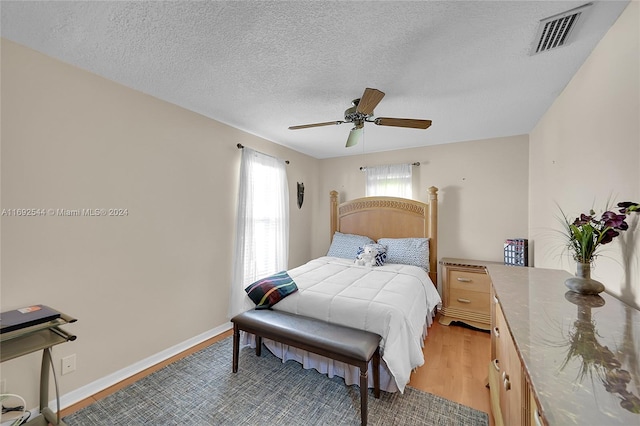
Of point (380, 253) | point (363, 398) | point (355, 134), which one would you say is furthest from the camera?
point (380, 253)

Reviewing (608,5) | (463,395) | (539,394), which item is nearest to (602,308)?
(539,394)

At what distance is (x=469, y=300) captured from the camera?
3102mm

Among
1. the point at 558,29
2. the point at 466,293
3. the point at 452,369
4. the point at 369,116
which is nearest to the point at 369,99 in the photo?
the point at 369,116

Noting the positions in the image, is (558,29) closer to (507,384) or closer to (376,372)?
(507,384)

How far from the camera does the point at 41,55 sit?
1.68 m

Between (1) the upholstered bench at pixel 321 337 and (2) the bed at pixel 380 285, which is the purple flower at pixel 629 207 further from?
(1) the upholstered bench at pixel 321 337

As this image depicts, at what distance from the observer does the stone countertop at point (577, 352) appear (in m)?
0.57

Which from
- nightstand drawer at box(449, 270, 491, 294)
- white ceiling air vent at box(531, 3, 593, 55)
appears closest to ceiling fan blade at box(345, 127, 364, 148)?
white ceiling air vent at box(531, 3, 593, 55)

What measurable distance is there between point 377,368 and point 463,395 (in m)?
0.71

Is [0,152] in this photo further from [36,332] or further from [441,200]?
[441,200]

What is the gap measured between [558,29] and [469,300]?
2730mm

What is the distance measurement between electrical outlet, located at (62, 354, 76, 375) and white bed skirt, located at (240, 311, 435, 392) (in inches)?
49.0

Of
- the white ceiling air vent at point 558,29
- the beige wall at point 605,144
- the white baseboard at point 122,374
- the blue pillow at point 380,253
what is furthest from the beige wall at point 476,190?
the white baseboard at point 122,374

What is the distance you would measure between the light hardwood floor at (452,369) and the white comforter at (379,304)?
0.97 feet
